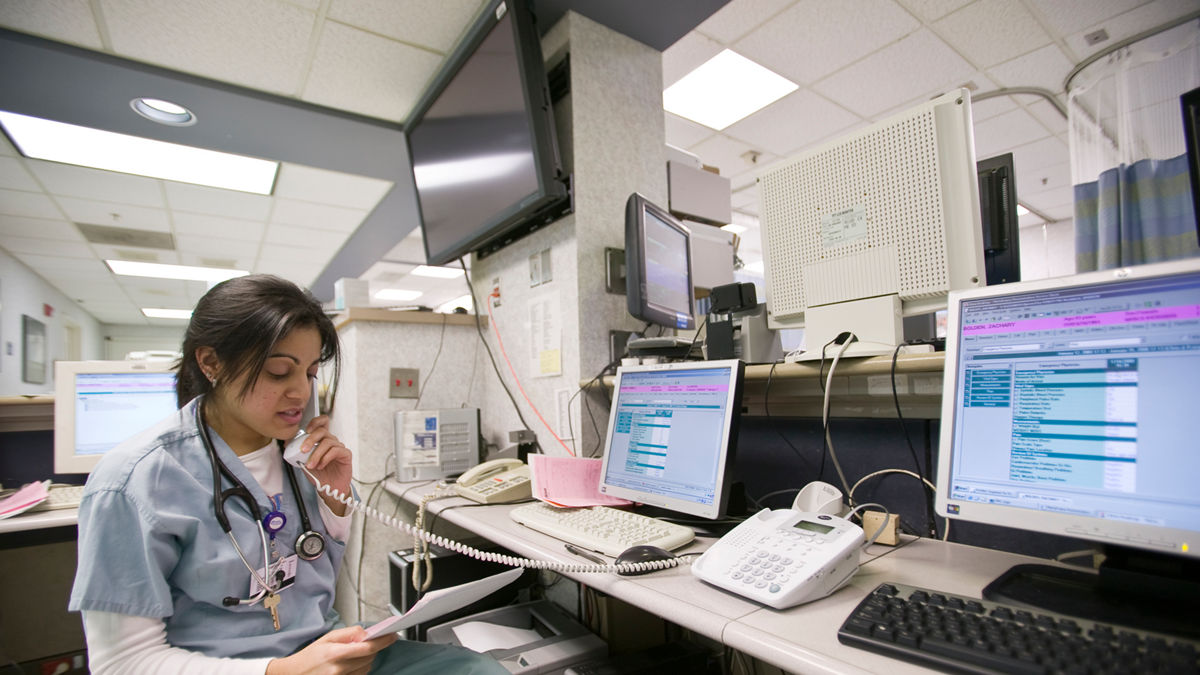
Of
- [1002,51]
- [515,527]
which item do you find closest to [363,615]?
[515,527]

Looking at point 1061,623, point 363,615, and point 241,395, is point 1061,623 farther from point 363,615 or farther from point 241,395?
point 363,615

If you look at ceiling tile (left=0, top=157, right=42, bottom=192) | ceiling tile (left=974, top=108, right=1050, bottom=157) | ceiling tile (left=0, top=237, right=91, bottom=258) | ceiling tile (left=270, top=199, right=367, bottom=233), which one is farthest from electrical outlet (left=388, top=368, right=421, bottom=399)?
ceiling tile (left=0, top=237, right=91, bottom=258)

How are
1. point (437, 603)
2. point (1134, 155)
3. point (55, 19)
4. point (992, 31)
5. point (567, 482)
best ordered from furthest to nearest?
point (1134, 155) → point (992, 31) → point (55, 19) → point (567, 482) → point (437, 603)

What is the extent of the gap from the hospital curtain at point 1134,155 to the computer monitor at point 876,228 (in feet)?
8.61

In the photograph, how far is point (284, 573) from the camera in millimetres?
953

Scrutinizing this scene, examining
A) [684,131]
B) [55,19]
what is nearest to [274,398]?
[55,19]

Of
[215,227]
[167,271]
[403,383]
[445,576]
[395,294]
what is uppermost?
[215,227]

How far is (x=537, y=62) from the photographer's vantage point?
1716 mm

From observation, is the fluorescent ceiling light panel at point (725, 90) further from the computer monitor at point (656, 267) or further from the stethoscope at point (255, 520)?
the stethoscope at point (255, 520)

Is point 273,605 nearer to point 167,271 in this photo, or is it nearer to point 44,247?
point 44,247

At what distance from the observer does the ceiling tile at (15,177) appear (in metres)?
3.33

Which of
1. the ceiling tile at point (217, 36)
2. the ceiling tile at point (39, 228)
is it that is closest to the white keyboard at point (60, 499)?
the ceiling tile at point (217, 36)

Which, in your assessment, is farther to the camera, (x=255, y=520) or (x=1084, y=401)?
(x=255, y=520)

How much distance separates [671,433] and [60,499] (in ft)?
6.54
